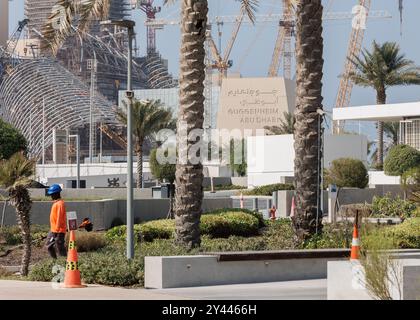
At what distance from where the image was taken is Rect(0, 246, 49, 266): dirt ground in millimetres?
26953

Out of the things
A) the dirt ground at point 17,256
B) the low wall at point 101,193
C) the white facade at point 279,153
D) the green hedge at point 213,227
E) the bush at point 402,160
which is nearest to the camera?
the dirt ground at point 17,256

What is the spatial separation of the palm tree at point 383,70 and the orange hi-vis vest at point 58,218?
5283cm

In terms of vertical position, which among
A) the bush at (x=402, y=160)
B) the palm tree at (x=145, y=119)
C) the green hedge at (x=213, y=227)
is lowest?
the green hedge at (x=213, y=227)

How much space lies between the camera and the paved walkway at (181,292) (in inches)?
588

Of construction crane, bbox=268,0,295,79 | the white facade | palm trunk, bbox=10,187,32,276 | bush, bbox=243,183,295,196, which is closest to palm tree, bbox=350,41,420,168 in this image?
the white facade

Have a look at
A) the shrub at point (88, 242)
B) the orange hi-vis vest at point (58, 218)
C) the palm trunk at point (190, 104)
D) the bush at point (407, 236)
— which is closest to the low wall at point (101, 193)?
the shrub at point (88, 242)

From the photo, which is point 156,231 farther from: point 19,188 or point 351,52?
point 351,52

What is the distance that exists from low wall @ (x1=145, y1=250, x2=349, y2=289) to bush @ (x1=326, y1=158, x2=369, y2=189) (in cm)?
3178

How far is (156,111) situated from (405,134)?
58.9ft

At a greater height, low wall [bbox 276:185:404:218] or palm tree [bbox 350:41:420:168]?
palm tree [bbox 350:41:420:168]

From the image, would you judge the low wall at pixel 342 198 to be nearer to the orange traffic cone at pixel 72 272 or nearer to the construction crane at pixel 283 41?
the orange traffic cone at pixel 72 272

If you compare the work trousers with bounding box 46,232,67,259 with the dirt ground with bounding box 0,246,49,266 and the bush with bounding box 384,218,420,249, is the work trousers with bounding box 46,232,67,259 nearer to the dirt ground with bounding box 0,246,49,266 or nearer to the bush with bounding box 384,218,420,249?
the dirt ground with bounding box 0,246,49,266

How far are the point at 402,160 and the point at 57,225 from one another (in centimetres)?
3905
